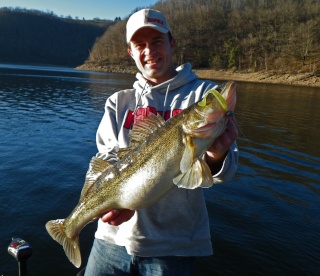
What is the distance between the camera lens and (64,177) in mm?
11461

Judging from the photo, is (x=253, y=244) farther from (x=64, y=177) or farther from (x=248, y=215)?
(x=64, y=177)

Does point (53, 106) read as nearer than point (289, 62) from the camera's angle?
Yes

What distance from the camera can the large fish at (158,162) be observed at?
295 cm

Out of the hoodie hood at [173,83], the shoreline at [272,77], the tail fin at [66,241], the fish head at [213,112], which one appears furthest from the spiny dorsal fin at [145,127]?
the shoreline at [272,77]

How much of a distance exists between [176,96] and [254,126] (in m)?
19.4

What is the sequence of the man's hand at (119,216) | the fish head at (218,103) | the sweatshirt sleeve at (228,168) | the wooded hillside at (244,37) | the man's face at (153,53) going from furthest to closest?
1. the wooded hillside at (244,37)
2. the man's face at (153,53)
3. the man's hand at (119,216)
4. the sweatshirt sleeve at (228,168)
5. the fish head at (218,103)

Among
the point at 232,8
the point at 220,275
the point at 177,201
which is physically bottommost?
the point at 220,275

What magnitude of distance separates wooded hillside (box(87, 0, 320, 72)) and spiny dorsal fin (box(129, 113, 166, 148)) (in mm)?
83234

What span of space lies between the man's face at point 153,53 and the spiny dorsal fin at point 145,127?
86cm

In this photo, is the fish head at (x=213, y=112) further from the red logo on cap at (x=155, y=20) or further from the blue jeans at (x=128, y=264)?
the blue jeans at (x=128, y=264)

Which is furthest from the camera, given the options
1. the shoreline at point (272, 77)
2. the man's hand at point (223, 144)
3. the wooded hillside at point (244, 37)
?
the wooded hillside at point (244, 37)

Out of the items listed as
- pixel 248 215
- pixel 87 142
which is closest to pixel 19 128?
pixel 87 142

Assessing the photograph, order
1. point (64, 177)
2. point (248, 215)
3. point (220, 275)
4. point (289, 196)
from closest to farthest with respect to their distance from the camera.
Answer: point (220, 275)
point (248, 215)
point (289, 196)
point (64, 177)

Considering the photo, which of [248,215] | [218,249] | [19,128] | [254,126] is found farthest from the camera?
[254,126]
